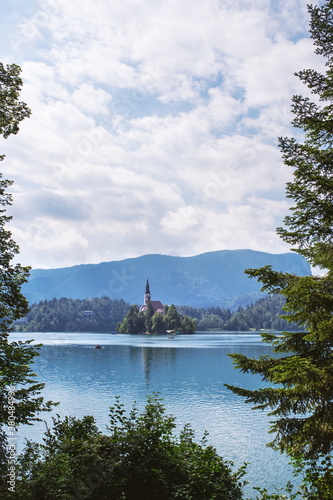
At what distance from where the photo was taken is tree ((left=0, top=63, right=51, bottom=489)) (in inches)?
362

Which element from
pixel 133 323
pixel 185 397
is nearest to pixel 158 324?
pixel 133 323

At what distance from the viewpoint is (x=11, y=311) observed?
10.1m

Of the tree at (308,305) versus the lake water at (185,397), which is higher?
the tree at (308,305)

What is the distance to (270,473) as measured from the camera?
1738 cm

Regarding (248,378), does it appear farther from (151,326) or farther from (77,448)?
(151,326)

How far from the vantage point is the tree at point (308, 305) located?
720 centimetres

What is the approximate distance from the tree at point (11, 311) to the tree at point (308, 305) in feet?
17.9

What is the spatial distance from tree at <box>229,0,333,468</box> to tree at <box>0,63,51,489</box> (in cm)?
547

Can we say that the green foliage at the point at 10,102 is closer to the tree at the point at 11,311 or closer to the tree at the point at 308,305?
the tree at the point at 11,311

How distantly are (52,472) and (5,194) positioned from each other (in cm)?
726

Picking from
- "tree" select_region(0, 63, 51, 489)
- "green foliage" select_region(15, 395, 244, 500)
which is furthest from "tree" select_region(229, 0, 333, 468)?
"tree" select_region(0, 63, 51, 489)

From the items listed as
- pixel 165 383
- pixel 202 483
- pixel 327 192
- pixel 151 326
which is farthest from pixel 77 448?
pixel 151 326

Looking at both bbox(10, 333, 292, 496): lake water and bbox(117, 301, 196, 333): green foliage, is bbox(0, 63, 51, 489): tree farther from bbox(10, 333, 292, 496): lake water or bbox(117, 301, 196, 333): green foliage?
bbox(117, 301, 196, 333): green foliage

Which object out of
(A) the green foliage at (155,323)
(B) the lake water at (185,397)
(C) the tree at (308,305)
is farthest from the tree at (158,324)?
(C) the tree at (308,305)
